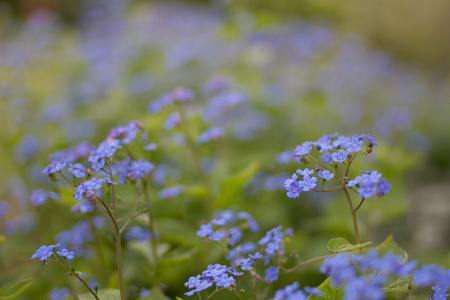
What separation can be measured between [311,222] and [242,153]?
0.70 metres

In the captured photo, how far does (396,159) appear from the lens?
8.48 ft

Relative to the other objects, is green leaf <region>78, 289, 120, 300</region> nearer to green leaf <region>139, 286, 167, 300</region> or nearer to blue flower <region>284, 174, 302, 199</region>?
green leaf <region>139, 286, 167, 300</region>

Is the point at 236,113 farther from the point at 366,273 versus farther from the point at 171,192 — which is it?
the point at 366,273

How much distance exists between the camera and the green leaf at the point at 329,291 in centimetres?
124

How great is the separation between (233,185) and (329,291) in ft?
2.93

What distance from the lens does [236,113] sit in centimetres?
302

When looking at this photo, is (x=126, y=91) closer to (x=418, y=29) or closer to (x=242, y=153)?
(x=242, y=153)

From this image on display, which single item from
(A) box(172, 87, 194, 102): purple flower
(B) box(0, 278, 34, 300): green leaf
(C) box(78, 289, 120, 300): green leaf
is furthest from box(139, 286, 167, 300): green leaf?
(A) box(172, 87, 194, 102): purple flower

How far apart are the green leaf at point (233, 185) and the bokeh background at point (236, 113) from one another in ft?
0.04

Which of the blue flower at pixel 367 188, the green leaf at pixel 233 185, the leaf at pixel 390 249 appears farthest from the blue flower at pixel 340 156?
the green leaf at pixel 233 185

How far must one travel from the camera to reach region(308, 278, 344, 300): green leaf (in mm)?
1241

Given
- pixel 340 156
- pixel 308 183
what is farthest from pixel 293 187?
pixel 340 156

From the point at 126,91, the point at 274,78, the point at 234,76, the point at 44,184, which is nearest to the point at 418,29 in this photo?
the point at 274,78

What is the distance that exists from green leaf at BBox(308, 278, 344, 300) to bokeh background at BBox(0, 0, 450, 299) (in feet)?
2.64
